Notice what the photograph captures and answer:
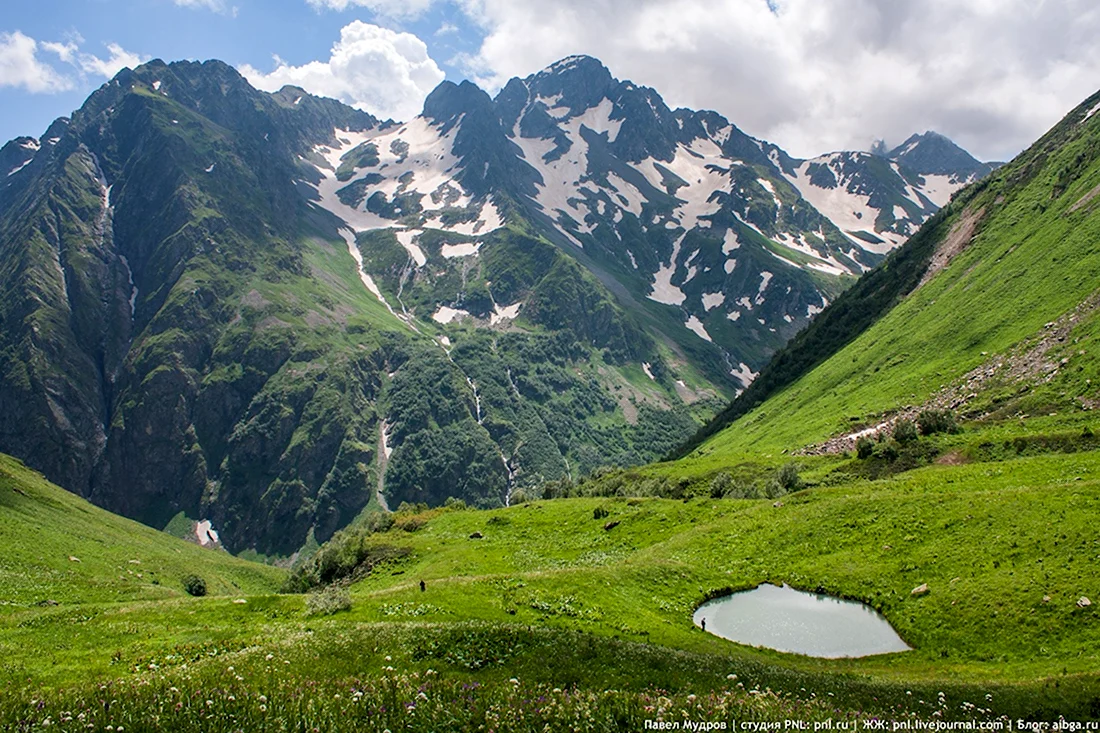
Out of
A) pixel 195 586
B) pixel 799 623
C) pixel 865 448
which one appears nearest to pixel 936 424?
pixel 865 448

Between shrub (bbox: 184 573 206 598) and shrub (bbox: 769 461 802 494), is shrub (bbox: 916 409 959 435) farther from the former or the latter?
shrub (bbox: 184 573 206 598)

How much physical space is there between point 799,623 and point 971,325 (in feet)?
290

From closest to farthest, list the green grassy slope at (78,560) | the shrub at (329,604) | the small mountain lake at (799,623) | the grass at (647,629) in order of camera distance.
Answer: the grass at (647,629) < the small mountain lake at (799,623) < the shrub at (329,604) < the green grassy slope at (78,560)

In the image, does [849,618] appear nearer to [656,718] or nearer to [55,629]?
[656,718]

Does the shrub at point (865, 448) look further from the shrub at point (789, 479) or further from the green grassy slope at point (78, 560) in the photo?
the green grassy slope at point (78, 560)

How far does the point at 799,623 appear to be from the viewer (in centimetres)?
3322

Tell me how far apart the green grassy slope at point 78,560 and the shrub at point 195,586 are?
1.00m

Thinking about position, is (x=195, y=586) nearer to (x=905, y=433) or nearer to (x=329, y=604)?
(x=329, y=604)

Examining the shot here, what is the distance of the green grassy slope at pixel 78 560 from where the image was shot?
48.6 metres

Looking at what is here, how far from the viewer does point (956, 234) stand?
142 metres

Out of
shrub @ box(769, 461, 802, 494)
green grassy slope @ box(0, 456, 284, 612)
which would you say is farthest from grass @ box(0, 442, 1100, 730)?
shrub @ box(769, 461, 802, 494)

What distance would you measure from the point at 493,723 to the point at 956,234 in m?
164

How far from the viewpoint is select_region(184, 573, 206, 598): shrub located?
6618 cm

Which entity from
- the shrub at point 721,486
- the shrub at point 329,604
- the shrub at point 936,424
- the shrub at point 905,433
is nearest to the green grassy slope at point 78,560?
the shrub at point 329,604
